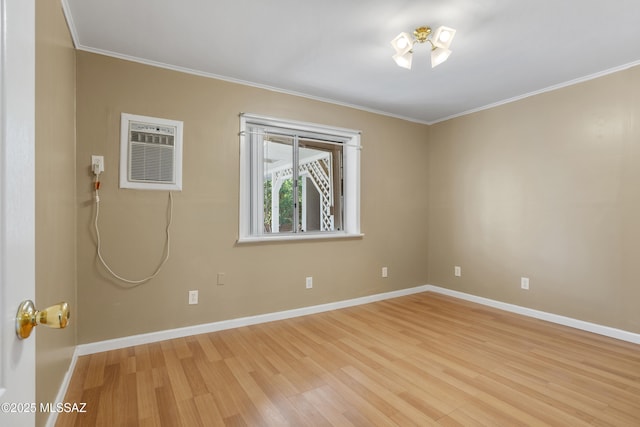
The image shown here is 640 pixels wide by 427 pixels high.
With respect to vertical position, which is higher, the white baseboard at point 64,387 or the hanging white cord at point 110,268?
the hanging white cord at point 110,268

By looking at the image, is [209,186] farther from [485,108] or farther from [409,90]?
[485,108]

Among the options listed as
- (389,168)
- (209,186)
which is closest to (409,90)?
(389,168)

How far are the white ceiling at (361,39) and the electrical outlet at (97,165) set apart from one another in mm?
874

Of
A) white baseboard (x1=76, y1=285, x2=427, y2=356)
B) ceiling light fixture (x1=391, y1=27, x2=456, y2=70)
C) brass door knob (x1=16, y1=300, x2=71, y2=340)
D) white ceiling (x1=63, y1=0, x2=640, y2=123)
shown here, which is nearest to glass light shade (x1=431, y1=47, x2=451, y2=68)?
ceiling light fixture (x1=391, y1=27, x2=456, y2=70)

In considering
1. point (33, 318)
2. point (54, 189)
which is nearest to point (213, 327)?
point (54, 189)

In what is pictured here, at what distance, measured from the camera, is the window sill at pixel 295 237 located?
127 inches

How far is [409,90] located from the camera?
3449mm

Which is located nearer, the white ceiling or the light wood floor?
the light wood floor

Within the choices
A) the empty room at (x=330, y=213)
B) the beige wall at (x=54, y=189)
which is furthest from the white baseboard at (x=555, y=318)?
the beige wall at (x=54, y=189)

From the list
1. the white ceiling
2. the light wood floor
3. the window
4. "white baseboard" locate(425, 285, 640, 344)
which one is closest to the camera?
the light wood floor

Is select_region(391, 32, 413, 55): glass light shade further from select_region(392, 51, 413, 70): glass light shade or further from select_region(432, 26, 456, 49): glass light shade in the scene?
select_region(432, 26, 456, 49): glass light shade

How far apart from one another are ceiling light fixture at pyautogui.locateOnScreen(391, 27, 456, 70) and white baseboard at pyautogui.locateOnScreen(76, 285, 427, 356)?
8.61 feet

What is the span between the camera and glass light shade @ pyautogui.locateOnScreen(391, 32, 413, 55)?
2.25 metres

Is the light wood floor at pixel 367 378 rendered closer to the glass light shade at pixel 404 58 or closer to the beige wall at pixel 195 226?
the beige wall at pixel 195 226
